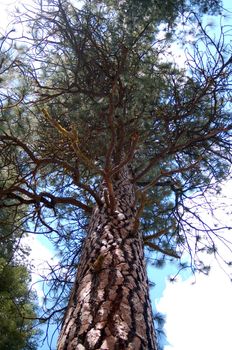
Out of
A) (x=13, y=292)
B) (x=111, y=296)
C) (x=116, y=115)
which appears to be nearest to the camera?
(x=111, y=296)

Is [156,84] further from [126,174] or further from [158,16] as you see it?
[126,174]

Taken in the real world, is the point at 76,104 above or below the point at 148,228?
above

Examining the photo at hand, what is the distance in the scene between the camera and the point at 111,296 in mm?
1951

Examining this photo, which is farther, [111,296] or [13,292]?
[13,292]

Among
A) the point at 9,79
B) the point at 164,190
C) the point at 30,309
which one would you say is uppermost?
the point at 9,79

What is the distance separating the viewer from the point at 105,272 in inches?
85.4

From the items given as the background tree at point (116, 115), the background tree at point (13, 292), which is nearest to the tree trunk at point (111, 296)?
the background tree at point (116, 115)

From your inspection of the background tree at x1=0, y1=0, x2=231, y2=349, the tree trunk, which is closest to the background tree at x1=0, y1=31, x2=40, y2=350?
the background tree at x1=0, y1=0, x2=231, y2=349

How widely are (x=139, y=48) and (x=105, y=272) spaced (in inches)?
122

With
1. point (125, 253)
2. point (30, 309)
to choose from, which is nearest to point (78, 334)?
point (125, 253)

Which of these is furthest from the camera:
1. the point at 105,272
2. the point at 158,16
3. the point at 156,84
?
the point at 156,84

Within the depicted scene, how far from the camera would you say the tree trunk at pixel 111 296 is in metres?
1.67

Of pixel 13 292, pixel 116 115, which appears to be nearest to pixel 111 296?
pixel 116 115

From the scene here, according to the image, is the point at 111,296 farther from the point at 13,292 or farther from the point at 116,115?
the point at 13,292
